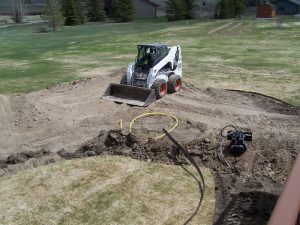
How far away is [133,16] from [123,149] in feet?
143

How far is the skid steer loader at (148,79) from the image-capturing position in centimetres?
1388

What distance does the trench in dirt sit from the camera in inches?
313

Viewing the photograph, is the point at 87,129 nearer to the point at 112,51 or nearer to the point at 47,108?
the point at 47,108

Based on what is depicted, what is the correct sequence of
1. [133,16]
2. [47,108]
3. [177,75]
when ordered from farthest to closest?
[133,16] → [177,75] → [47,108]

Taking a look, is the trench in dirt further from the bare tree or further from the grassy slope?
the bare tree

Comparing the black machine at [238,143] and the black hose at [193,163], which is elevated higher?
the black machine at [238,143]

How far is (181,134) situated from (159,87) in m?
3.13

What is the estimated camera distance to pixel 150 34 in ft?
116

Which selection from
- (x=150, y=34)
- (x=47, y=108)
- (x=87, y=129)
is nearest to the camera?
(x=87, y=129)

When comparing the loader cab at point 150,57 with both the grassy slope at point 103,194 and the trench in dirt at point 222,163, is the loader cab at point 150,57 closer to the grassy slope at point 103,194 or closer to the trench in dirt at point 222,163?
the trench in dirt at point 222,163

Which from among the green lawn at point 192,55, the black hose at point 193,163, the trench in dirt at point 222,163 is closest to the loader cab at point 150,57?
the green lawn at point 192,55

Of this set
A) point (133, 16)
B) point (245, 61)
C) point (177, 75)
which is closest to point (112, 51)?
point (245, 61)

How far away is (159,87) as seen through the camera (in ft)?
45.8

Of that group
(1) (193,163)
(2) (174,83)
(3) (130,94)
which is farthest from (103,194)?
(2) (174,83)
